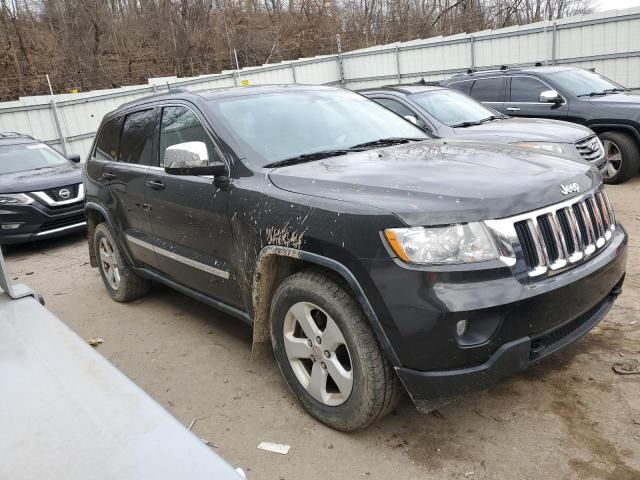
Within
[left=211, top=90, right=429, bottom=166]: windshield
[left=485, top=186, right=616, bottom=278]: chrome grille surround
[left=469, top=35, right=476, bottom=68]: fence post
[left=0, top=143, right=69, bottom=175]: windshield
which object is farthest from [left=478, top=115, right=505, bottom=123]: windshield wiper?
[left=469, top=35, right=476, bottom=68]: fence post

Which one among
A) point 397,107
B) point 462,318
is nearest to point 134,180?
point 462,318

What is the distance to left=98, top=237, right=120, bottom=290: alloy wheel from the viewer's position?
16.6 ft

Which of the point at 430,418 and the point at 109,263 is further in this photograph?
the point at 109,263

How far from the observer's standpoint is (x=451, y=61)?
16719 millimetres

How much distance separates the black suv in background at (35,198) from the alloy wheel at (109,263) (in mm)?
2934

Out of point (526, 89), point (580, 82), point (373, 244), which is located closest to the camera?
point (373, 244)

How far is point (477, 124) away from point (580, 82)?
117 inches

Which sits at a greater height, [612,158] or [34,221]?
[34,221]

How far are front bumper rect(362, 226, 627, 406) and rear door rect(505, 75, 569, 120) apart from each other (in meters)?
7.06

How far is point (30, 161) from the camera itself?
8656mm

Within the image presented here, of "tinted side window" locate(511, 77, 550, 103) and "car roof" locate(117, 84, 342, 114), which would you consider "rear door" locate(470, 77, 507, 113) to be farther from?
"car roof" locate(117, 84, 342, 114)

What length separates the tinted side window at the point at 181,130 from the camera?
3.44 m

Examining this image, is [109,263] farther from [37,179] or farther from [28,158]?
[28,158]

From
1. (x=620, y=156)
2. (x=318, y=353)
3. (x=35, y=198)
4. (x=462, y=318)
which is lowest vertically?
(x=620, y=156)
